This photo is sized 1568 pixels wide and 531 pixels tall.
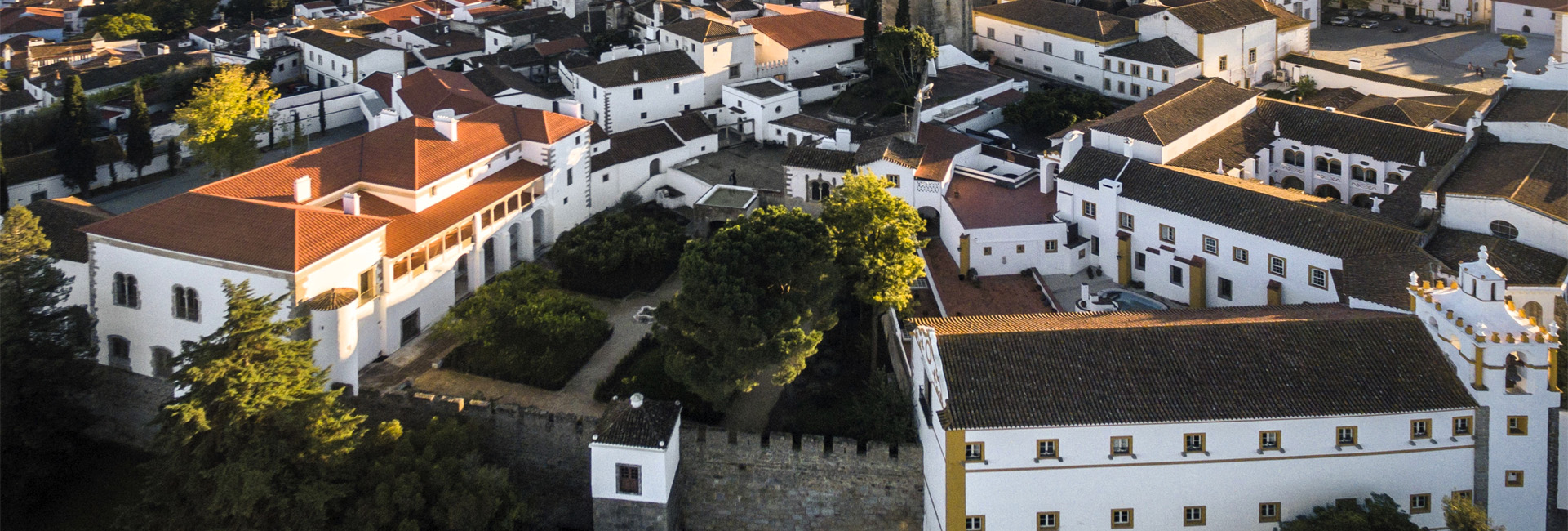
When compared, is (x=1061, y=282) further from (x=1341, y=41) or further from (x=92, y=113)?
(x=92, y=113)

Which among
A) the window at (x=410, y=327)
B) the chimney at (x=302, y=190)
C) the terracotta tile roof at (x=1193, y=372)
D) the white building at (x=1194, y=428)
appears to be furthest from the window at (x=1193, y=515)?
the chimney at (x=302, y=190)

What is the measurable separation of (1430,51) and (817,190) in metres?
39.0

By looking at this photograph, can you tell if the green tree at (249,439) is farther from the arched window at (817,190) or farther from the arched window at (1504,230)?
the arched window at (1504,230)

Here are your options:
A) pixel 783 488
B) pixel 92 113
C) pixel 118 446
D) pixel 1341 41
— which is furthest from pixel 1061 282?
pixel 92 113

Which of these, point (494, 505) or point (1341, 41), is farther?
point (1341, 41)

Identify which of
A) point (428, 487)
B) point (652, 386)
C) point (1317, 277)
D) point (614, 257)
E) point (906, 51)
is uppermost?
point (906, 51)

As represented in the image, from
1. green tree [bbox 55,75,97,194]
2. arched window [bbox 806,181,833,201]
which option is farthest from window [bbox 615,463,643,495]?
green tree [bbox 55,75,97,194]

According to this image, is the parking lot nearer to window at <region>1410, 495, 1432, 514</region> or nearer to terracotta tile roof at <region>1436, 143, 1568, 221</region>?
terracotta tile roof at <region>1436, 143, 1568, 221</region>

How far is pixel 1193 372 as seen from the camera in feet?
117

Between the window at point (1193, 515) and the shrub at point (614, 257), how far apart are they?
68.5 feet

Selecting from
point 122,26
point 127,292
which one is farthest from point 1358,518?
point 122,26

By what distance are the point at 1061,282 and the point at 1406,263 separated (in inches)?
447

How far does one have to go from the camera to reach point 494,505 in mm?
37312

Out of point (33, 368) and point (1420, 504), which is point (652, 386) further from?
point (1420, 504)
